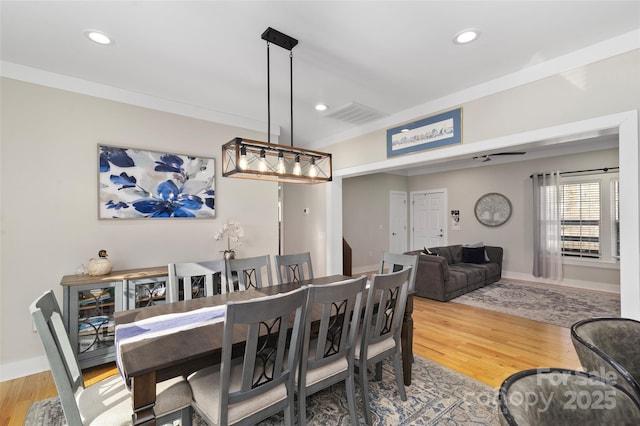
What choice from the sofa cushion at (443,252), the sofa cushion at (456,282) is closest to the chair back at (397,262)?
the sofa cushion at (456,282)

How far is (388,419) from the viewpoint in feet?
6.62

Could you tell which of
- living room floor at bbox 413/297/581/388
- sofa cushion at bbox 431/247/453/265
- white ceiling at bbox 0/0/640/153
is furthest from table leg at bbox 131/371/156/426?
sofa cushion at bbox 431/247/453/265

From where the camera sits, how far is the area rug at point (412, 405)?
6.61 ft

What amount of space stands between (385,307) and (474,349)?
1752mm

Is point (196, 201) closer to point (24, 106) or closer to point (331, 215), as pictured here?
point (24, 106)

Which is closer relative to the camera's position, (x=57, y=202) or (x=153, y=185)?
(x=57, y=202)

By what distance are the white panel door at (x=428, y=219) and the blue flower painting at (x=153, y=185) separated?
603 cm

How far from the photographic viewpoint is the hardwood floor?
241 centimetres

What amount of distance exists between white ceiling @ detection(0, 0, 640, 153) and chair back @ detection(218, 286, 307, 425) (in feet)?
6.06

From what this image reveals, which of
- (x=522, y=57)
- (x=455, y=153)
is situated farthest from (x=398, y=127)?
(x=522, y=57)

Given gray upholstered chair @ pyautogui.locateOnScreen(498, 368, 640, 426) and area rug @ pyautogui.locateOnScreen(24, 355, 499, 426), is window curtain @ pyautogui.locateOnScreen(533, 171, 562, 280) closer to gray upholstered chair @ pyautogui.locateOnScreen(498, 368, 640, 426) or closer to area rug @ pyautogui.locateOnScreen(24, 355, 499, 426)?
area rug @ pyautogui.locateOnScreen(24, 355, 499, 426)

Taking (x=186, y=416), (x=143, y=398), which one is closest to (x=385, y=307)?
(x=186, y=416)

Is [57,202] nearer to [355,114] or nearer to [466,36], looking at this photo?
[355,114]

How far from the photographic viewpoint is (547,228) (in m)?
5.92
